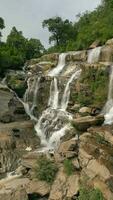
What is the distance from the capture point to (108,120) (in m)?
28.4

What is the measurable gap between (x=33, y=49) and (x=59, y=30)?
5.31m

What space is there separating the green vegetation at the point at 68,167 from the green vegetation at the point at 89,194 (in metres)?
1.83

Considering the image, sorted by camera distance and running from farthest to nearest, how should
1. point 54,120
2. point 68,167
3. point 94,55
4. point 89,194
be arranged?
point 94,55
point 54,120
point 68,167
point 89,194

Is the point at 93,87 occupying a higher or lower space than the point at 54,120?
higher

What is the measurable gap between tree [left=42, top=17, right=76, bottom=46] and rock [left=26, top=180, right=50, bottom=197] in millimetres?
48648

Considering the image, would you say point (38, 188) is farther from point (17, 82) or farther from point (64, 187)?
point (17, 82)

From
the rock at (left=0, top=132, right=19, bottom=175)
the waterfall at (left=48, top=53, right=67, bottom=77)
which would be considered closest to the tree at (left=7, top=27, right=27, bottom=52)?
the waterfall at (left=48, top=53, right=67, bottom=77)

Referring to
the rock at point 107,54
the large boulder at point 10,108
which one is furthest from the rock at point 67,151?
the rock at point 107,54

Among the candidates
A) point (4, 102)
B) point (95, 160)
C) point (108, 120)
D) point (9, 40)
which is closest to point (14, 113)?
point (4, 102)

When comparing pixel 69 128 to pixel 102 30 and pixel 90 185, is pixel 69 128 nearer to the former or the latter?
pixel 90 185

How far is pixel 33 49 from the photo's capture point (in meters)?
68.9

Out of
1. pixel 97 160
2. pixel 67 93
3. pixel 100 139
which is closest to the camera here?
pixel 97 160

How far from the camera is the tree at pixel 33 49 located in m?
68.0

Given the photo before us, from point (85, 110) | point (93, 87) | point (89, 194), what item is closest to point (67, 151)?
point (89, 194)
